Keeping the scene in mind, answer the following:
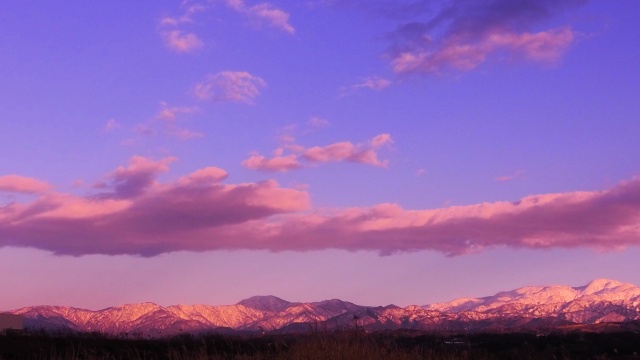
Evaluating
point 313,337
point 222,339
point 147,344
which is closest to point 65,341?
point 147,344

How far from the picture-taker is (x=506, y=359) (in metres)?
26.1

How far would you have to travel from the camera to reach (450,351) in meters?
24.6

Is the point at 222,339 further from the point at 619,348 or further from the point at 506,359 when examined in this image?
the point at 619,348

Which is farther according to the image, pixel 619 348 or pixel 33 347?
pixel 619 348

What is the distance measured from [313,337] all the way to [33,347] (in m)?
11.9

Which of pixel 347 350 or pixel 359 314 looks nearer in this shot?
pixel 347 350

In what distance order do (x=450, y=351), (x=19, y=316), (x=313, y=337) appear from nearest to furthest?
(x=313, y=337) → (x=450, y=351) → (x=19, y=316)

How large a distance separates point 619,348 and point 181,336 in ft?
89.7

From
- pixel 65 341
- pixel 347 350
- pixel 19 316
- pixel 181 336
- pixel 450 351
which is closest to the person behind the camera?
pixel 347 350

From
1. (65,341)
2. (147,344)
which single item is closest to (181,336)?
(147,344)

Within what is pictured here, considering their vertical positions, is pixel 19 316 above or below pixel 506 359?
above

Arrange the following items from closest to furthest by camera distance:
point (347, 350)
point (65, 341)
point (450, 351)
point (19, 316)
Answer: point (347, 350)
point (450, 351)
point (65, 341)
point (19, 316)

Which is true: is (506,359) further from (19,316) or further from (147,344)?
(19,316)

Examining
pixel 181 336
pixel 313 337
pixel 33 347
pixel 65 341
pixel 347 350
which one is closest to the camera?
pixel 347 350
